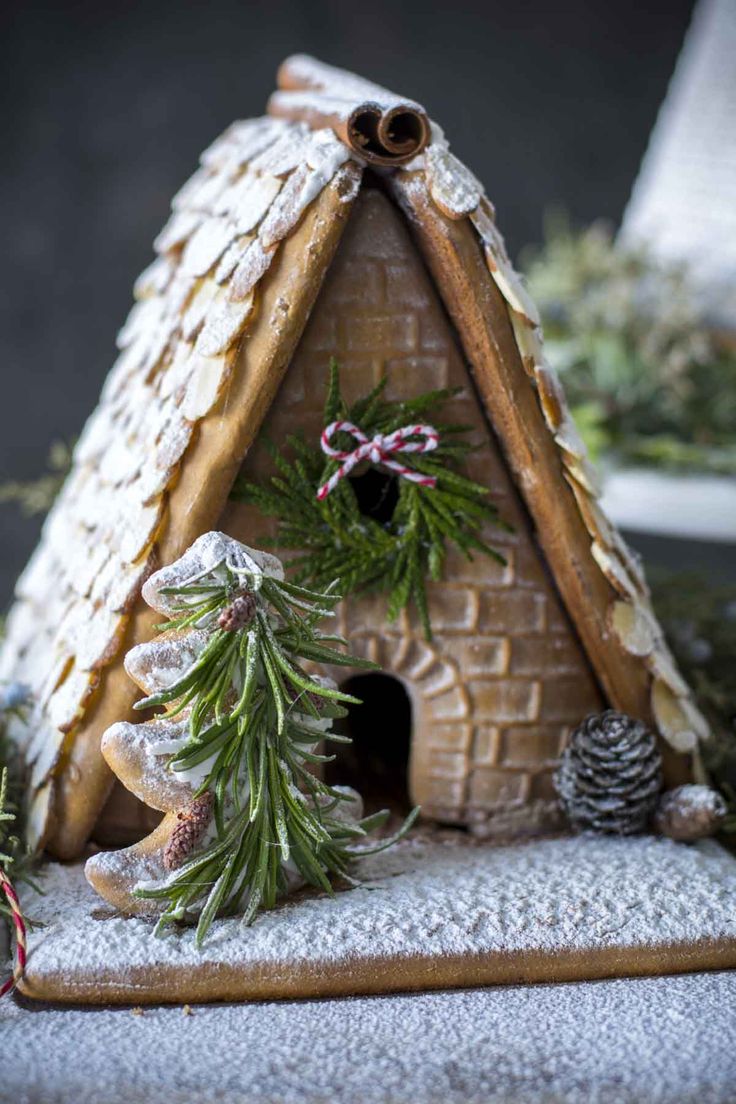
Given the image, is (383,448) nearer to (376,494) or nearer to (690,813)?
(376,494)

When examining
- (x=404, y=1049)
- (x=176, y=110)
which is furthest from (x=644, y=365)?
(x=404, y=1049)

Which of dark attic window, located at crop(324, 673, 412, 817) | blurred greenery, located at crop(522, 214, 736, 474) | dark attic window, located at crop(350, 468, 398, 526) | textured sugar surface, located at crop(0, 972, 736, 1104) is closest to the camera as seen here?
textured sugar surface, located at crop(0, 972, 736, 1104)

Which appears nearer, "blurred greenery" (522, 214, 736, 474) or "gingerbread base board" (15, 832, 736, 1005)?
"gingerbread base board" (15, 832, 736, 1005)

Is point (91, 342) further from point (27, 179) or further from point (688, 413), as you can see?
point (688, 413)

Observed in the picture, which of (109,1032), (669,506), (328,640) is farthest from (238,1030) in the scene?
(669,506)

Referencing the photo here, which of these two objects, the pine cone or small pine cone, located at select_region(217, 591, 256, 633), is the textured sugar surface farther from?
small pine cone, located at select_region(217, 591, 256, 633)

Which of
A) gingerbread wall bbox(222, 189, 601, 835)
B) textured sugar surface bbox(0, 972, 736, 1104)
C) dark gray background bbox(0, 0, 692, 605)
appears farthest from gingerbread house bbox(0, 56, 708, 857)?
dark gray background bbox(0, 0, 692, 605)
